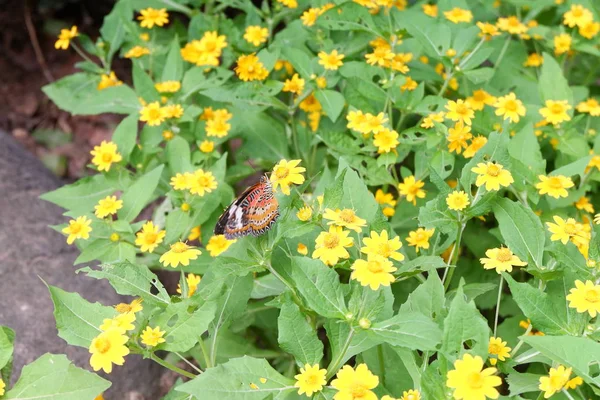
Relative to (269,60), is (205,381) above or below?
below

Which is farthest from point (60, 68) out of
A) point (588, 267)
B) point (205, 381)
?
point (588, 267)

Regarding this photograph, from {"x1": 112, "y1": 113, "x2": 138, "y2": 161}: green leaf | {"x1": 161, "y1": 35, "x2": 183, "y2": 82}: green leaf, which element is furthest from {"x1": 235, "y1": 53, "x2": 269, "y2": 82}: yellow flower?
{"x1": 112, "y1": 113, "x2": 138, "y2": 161}: green leaf

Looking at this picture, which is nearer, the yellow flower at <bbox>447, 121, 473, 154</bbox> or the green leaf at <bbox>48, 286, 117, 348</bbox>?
the green leaf at <bbox>48, 286, 117, 348</bbox>

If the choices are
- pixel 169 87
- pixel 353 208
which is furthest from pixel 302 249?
pixel 169 87

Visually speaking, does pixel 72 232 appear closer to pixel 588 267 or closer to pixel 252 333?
pixel 252 333

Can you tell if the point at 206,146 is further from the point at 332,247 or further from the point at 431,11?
the point at 431,11

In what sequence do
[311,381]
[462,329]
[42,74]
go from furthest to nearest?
[42,74]
[311,381]
[462,329]

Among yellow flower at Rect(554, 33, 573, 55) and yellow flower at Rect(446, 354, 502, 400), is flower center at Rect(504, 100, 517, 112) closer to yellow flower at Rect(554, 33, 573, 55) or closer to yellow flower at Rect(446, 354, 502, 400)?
yellow flower at Rect(554, 33, 573, 55)
